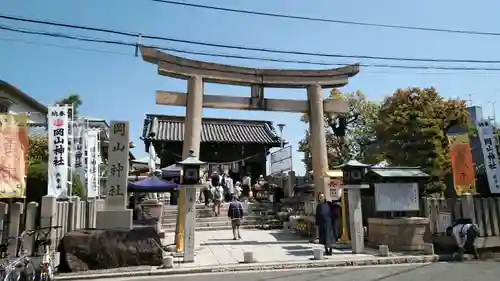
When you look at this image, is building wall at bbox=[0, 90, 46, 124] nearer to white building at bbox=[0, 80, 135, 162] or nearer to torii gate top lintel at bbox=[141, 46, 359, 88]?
white building at bbox=[0, 80, 135, 162]

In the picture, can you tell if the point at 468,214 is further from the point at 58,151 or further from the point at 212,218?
the point at 58,151

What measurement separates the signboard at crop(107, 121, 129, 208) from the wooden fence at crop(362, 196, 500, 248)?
9.37m

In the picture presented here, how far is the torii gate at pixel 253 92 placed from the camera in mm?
16438

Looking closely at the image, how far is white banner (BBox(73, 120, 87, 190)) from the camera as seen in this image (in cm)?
1553

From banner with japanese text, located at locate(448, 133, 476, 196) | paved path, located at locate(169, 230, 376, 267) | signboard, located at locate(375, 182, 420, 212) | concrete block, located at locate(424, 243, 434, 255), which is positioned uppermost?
banner with japanese text, located at locate(448, 133, 476, 196)

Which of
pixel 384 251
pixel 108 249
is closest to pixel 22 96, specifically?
pixel 108 249

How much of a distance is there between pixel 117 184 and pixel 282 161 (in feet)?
51.7

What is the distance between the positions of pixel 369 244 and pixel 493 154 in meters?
5.43

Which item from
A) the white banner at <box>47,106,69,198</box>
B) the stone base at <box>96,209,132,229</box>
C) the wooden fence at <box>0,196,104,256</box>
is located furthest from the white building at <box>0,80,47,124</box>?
the stone base at <box>96,209,132,229</box>

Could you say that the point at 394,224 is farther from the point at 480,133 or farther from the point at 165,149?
the point at 165,149

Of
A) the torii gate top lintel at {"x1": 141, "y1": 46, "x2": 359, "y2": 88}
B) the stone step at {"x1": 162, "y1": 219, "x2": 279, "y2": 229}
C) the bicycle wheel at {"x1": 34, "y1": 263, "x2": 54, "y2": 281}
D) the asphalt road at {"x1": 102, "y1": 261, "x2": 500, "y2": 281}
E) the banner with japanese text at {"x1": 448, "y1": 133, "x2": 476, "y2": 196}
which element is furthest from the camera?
the stone step at {"x1": 162, "y1": 219, "x2": 279, "y2": 229}

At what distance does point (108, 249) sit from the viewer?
34.8ft

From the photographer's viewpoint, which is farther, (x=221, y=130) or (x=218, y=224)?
(x=221, y=130)

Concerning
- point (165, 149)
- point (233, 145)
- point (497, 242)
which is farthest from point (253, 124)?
point (497, 242)
